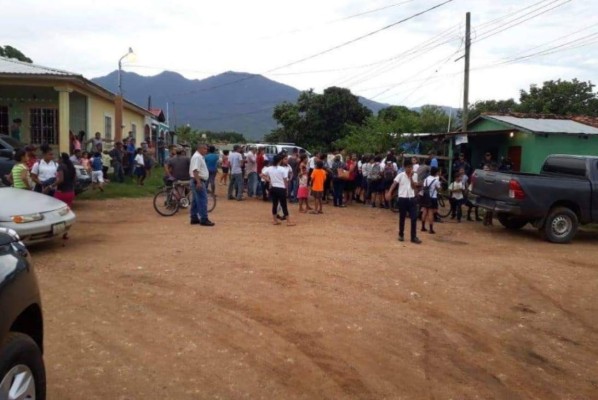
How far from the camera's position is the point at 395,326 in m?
5.77

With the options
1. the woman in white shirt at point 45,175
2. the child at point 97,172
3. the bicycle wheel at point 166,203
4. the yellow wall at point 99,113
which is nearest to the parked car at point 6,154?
the child at point 97,172

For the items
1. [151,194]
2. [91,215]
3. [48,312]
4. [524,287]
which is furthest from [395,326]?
[151,194]

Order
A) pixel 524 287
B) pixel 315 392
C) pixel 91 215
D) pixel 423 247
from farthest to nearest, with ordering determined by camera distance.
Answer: pixel 91 215 → pixel 423 247 → pixel 524 287 → pixel 315 392

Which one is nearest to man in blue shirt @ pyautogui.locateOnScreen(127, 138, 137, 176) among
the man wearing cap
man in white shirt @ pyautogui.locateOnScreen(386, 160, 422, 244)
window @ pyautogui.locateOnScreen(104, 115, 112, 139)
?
the man wearing cap

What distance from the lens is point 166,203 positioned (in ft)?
44.3

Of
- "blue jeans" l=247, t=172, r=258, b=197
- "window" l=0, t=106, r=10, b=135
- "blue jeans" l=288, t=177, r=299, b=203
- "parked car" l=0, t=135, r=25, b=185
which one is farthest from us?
"window" l=0, t=106, r=10, b=135

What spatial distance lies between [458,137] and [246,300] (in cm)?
1693

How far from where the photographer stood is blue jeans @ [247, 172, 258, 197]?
18.4 metres

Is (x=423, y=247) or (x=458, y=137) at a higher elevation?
(x=458, y=137)

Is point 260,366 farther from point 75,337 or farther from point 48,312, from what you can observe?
point 48,312

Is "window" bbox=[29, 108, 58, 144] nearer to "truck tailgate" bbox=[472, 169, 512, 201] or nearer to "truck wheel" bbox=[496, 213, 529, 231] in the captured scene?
"truck tailgate" bbox=[472, 169, 512, 201]

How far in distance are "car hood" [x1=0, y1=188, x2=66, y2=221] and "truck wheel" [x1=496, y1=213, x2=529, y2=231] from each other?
9486 mm

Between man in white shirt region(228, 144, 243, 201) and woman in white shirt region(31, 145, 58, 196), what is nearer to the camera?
woman in white shirt region(31, 145, 58, 196)

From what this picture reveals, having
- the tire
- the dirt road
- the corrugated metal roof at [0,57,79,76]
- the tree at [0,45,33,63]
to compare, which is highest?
the tree at [0,45,33,63]
